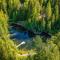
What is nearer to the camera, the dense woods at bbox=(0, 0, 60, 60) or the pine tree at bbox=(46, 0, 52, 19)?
the dense woods at bbox=(0, 0, 60, 60)

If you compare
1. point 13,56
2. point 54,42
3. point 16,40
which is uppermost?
point 54,42

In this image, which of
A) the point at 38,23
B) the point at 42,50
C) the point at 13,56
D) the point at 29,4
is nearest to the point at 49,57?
the point at 42,50

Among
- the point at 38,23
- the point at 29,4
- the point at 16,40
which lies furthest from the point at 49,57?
the point at 29,4

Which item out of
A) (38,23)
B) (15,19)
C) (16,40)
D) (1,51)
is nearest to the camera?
(1,51)

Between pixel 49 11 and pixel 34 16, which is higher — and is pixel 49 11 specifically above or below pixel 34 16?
above

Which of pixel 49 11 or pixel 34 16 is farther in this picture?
pixel 34 16

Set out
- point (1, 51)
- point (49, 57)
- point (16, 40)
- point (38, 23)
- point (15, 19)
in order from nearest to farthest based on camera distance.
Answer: point (49, 57) → point (1, 51) → point (16, 40) → point (38, 23) → point (15, 19)

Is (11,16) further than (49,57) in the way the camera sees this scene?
Yes

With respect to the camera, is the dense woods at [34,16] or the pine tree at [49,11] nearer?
the dense woods at [34,16]

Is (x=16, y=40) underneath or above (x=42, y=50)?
underneath

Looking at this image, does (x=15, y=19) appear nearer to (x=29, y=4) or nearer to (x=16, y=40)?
(x=29, y=4)
